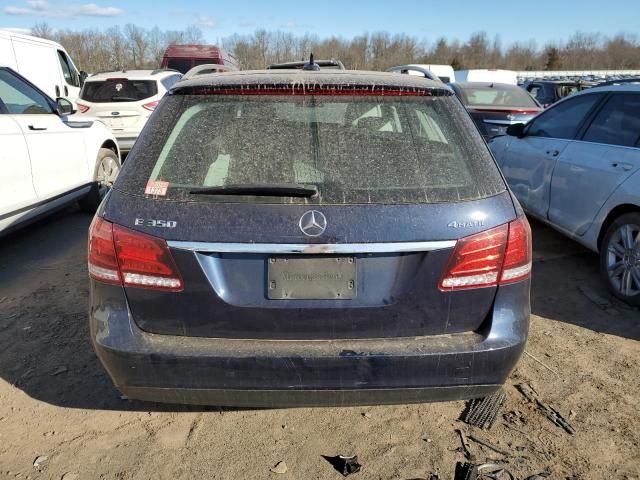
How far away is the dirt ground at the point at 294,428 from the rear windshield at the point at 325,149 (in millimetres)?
1249

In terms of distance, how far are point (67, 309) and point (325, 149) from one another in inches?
107

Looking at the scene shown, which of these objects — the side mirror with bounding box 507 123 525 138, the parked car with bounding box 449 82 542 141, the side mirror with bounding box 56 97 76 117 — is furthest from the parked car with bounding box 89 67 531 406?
the parked car with bounding box 449 82 542 141

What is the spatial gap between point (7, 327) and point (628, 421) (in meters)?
3.90

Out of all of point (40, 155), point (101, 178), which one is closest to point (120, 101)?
point (101, 178)

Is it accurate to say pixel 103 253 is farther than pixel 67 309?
No

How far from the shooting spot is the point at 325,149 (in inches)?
87.7

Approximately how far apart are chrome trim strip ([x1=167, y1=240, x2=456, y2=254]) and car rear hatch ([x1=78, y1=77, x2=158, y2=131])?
826 centimetres

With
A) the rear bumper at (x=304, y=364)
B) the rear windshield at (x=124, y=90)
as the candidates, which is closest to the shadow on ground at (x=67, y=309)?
the rear bumper at (x=304, y=364)

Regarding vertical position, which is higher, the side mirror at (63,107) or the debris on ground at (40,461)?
the side mirror at (63,107)

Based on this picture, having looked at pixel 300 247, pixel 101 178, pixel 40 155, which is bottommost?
pixel 101 178

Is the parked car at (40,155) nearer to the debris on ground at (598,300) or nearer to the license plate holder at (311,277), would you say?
the license plate holder at (311,277)

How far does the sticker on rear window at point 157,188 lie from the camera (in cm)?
214

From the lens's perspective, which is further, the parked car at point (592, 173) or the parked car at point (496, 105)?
the parked car at point (496, 105)

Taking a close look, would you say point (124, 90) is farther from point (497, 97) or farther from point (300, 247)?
point (300, 247)
